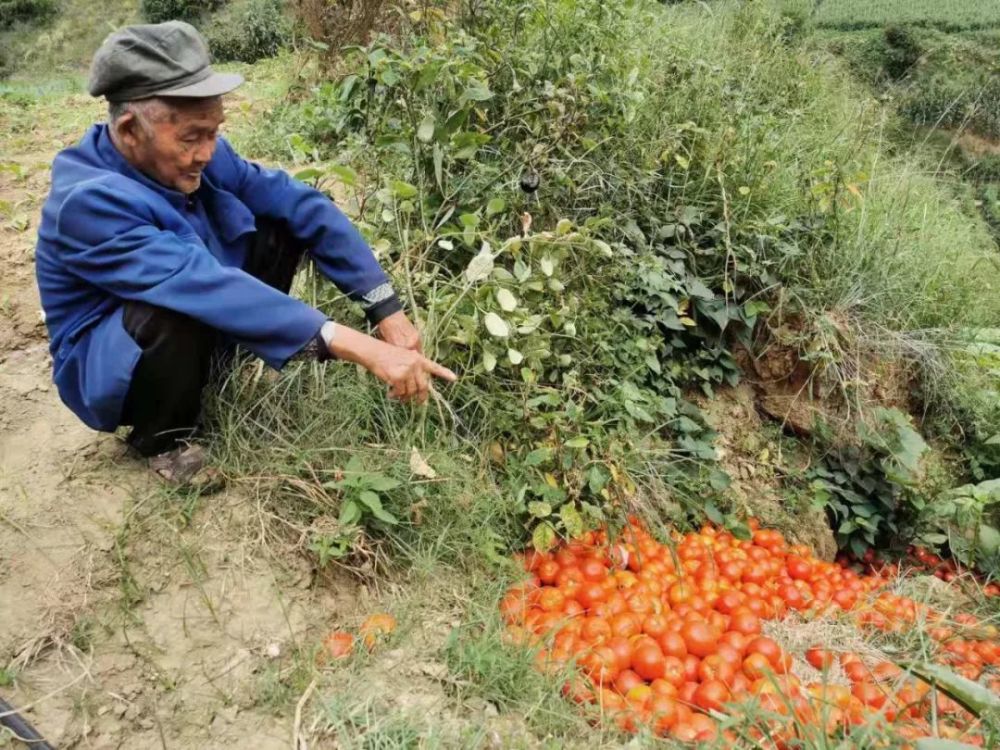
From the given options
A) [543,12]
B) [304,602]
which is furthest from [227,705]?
[543,12]

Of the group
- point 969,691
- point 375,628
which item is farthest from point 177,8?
point 969,691

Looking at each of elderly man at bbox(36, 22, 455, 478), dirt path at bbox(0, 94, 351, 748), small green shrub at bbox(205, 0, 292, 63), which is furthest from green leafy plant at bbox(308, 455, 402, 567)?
small green shrub at bbox(205, 0, 292, 63)

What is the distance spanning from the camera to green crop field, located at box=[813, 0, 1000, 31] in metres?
10.7

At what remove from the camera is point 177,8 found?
13766 millimetres

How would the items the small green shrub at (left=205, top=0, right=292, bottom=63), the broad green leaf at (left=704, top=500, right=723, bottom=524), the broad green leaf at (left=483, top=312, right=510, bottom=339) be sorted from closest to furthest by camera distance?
the broad green leaf at (left=483, top=312, right=510, bottom=339) → the broad green leaf at (left=704, top=500, right=723, bottom=524) → the small green shrub at (left=205, top=0, right=292, bottom=63)

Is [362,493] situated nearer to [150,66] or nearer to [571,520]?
[571,520]

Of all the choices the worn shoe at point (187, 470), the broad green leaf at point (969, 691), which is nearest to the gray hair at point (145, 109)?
the worn shoe at point (187, 470)

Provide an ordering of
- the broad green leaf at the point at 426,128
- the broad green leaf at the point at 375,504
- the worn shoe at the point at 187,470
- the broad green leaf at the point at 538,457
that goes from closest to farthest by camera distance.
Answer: the broad green leaf at the point at 375,504 → the worn shoe at the point at 187,470 → the broad green leaf at the point at 538,457 → the broad green leaf at the point at 426,128

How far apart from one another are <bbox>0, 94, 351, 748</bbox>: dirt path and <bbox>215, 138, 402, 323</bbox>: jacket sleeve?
74cm

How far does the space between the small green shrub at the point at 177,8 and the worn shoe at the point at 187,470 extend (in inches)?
568

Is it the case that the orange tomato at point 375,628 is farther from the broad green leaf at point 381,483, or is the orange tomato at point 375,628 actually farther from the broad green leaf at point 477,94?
the broad green leaf at point 477,94

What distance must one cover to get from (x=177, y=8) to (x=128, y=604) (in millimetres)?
15196

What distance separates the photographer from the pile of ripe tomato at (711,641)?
1.70 metres

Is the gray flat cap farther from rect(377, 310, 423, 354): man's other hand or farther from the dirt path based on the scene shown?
the dirt path
